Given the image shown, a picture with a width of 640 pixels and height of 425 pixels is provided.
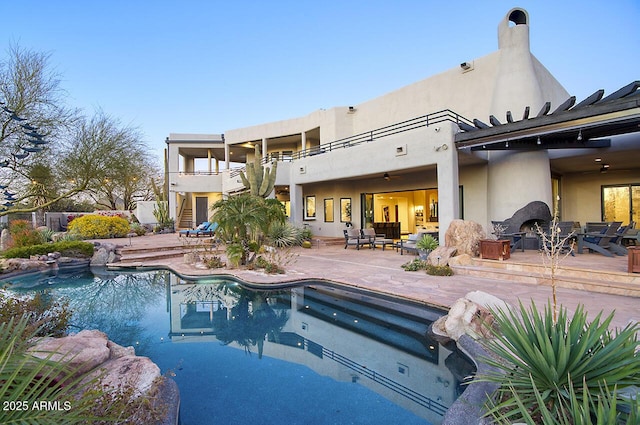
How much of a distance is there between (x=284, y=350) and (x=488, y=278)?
597 cm

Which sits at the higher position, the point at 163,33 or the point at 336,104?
the point at 163,33

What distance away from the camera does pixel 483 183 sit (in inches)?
494

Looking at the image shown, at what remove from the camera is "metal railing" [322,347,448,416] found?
3666 mm

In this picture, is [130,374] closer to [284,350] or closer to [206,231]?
[284,350]

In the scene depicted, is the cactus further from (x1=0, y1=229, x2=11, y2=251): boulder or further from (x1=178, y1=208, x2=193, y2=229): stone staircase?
(x1=178, y1=208, x2=193, y2=229): stone staircase

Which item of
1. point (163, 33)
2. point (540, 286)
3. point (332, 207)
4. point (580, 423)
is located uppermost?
point (163, 33)

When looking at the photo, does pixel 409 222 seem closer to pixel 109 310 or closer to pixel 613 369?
pixel 109 310

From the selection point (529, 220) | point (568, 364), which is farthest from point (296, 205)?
point (568, 364)

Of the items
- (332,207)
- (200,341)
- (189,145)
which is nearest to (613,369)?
(200,341)

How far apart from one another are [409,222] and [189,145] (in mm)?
17896

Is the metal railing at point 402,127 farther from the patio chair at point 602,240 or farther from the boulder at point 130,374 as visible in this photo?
the boulder at point 130,374

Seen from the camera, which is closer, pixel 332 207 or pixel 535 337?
pixel 535 337

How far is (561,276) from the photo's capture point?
745cm

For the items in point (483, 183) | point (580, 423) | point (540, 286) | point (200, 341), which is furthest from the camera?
point (483, 183)
